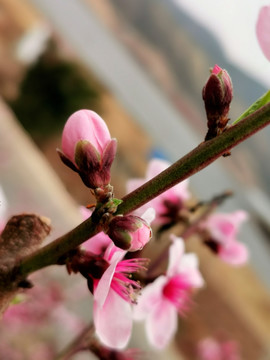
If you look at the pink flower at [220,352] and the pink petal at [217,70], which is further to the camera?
the pink flower at [220,352]

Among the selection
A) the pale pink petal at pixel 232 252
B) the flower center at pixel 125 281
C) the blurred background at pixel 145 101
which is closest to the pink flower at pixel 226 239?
the pale pink petal at pixel 232 252

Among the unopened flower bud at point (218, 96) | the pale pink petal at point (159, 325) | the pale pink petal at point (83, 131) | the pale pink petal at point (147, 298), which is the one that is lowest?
Answer: the pale pink petal at point (159, 325)

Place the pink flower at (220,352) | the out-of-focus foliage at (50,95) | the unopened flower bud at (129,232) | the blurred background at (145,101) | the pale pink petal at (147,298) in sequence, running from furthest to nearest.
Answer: the out-of-focus foliage at (50,95) < the blurred background at (145,101) < the pink flower at (220,352) < the pale pink petal at (147,298) < the unopened flower bud at (129,232)

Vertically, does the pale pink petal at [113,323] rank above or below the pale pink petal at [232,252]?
above

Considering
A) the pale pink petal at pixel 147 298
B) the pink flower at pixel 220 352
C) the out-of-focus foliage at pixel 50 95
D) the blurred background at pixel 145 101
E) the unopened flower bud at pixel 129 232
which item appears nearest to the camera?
the unopened flower bud at pixel 129 232

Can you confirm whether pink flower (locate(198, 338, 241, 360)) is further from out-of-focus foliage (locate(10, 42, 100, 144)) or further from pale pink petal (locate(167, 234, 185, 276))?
out-of-focus foliage (locate(10, 42, 100, 144))

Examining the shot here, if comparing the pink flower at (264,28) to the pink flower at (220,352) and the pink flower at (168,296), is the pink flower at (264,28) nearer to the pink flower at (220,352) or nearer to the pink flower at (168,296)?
the pink flower at (168,296)
